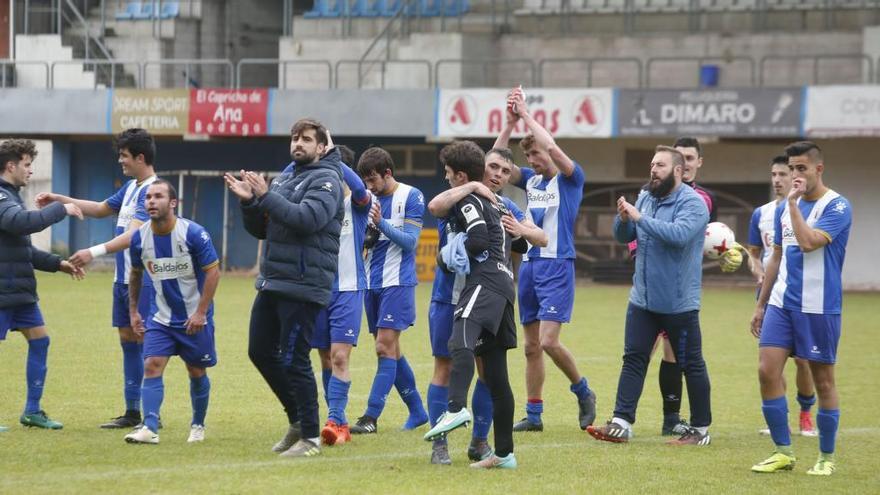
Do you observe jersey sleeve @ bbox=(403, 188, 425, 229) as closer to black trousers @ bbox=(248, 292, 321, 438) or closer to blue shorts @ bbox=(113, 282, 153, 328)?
black trousers @ bbox=(248, 292, 321, 438)

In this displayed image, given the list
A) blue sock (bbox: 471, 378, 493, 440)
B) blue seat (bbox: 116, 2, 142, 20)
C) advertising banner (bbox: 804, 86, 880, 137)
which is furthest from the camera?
blue seat (bbox: 116, 2, 142, 20)

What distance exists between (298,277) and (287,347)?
0.46 metres

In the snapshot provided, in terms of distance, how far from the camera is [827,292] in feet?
28.0

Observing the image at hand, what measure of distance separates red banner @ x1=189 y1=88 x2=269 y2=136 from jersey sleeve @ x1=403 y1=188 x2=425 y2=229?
20.6 metres

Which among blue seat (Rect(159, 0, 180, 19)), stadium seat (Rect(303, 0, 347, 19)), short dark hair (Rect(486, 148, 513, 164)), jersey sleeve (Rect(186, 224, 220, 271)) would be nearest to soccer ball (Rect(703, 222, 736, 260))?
short dark hair (Rect(486, 148, 513, 164))

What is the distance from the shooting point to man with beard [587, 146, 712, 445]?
941 cm

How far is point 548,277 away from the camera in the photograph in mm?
10289

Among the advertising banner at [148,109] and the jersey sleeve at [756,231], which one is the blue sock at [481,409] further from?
the advertising banner at [148,109]

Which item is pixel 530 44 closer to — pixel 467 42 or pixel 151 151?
pixel 467 42

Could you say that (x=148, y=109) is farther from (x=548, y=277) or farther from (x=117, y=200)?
(x=548, y=277)

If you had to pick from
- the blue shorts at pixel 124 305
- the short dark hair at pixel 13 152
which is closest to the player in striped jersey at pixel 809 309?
the blue shorts at pixel 124 305

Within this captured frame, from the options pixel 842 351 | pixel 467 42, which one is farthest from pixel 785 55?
pixel 842 351

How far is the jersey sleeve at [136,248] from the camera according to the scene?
9148 mm

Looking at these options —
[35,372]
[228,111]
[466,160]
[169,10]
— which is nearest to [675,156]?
[466,160]
